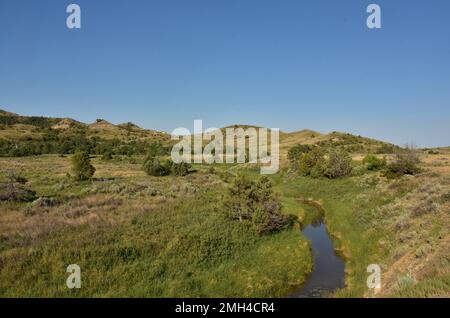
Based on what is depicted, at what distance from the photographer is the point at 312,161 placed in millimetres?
60250

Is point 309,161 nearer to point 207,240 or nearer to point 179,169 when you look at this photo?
point 179,169

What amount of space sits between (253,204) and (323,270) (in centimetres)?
825

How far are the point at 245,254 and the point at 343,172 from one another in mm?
37958

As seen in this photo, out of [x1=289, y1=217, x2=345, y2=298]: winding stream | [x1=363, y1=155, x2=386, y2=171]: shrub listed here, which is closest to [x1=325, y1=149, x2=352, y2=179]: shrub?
[x1=363, y1=155, x2=386, y2=171]: shrub

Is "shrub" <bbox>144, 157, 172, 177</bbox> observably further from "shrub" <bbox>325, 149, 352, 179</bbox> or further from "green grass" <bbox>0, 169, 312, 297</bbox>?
"green grass" <bbox>0, 169, 312, 297</bbox>

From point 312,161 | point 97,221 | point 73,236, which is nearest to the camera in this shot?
point 73,236

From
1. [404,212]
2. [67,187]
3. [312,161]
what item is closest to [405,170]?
[312,161]

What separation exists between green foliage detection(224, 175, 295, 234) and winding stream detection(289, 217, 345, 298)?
3255mm

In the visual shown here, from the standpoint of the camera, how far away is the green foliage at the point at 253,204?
26702 mm

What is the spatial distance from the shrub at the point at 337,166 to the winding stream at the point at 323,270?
25282 millimetres

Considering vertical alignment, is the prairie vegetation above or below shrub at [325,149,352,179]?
below

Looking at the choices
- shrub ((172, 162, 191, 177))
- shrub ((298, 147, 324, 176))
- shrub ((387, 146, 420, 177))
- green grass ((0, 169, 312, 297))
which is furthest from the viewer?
shrub ((172, 162, 191, 177))

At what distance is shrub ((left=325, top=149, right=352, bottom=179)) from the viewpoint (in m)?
54.2
